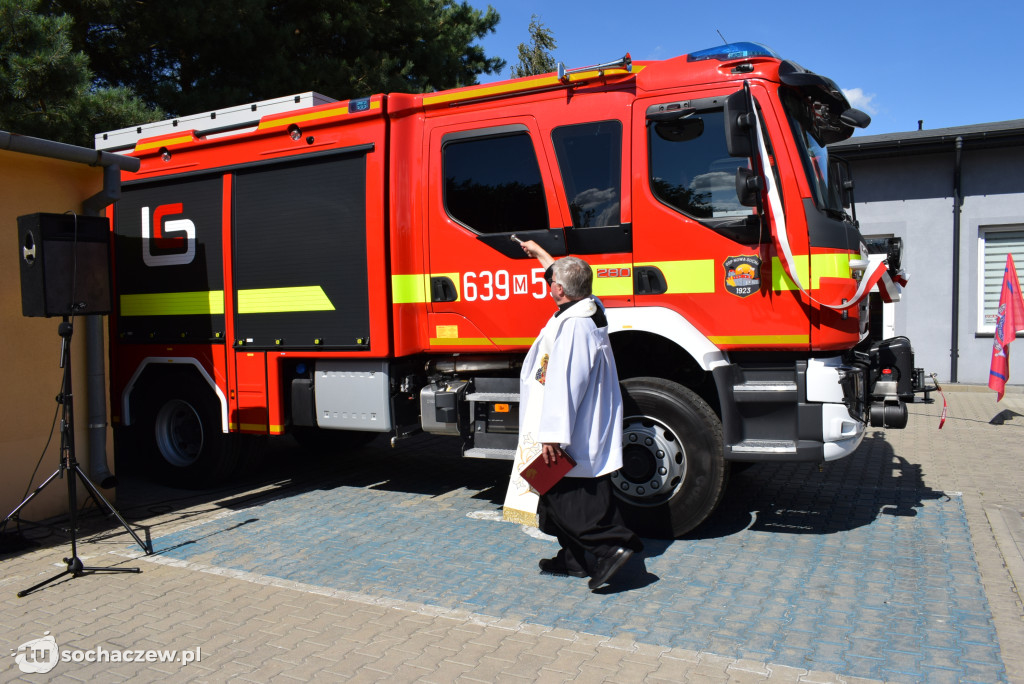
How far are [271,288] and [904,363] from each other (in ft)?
15.6

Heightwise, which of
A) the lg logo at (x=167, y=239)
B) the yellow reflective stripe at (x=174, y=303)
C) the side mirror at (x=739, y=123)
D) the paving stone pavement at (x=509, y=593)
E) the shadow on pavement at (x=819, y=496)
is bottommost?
the paving stone pavement at (x=509, y=593)

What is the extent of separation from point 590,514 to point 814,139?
2.93 meters

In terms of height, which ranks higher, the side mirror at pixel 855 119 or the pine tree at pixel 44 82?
the pine tree at pixel 44 82

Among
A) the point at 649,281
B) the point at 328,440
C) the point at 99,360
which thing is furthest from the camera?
the point at 328,440

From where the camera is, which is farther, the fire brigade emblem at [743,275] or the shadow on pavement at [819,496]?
the shadow on pavement at [819,496]

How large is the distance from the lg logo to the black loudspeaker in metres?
1.26

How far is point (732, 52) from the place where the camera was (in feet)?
17.0

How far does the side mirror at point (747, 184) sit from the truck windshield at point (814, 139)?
17.9 inches

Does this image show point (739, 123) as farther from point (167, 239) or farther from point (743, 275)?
point (167, 239)

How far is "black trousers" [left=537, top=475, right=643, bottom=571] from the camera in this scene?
4.46 meters

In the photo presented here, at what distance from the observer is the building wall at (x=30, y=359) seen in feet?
19.4

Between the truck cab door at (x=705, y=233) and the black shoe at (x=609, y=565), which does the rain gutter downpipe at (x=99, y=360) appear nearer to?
the truck cab door at (x=705, y=233)

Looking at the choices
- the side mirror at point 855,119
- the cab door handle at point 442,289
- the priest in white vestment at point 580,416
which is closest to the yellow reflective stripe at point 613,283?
the priest in white vestment at point 580,416

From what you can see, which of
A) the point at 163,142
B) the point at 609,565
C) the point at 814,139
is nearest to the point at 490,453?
the point at 609,565
